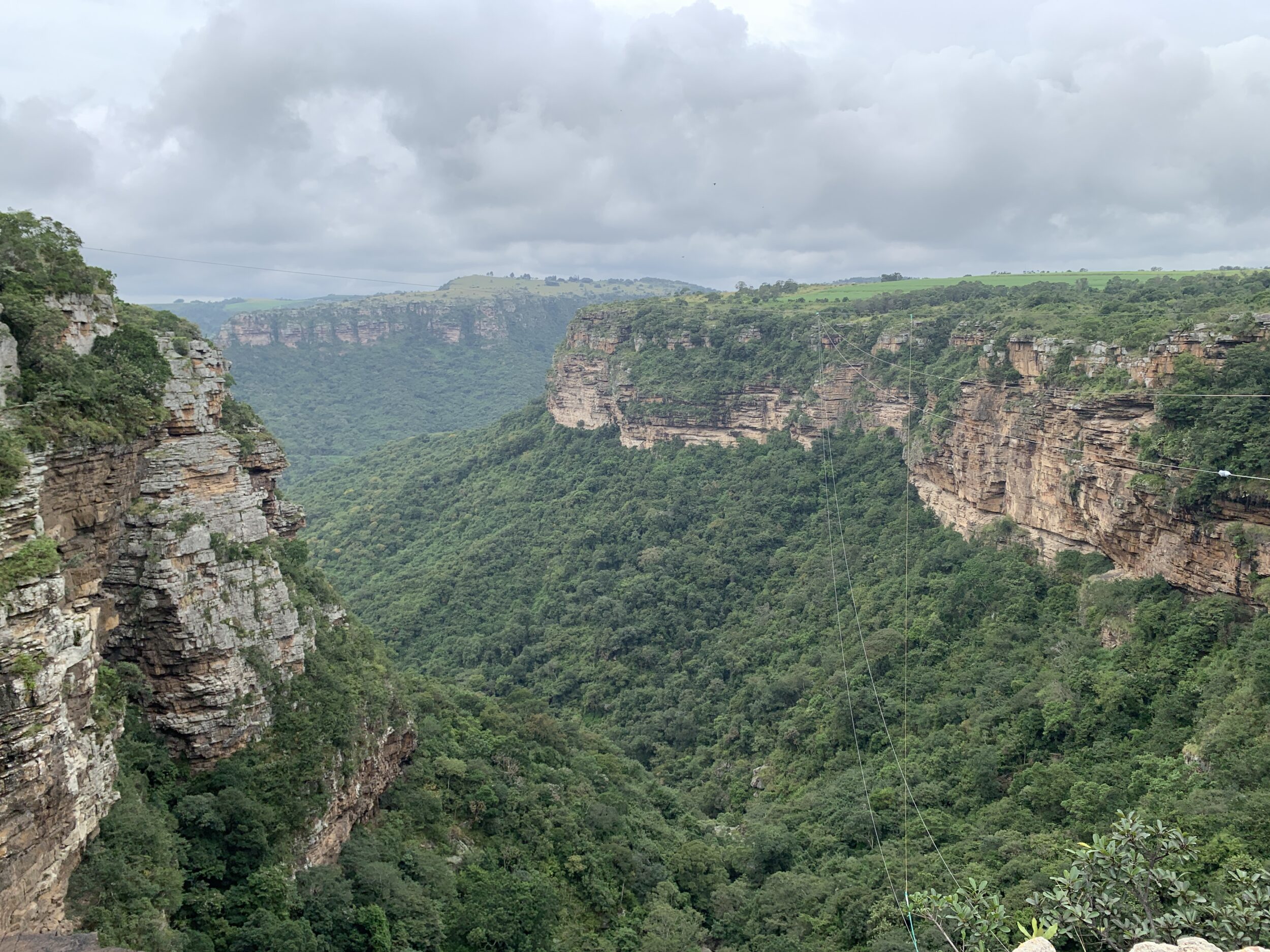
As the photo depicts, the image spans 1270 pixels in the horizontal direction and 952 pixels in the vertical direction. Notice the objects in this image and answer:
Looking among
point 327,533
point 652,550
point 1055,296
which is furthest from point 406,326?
point 1055,296

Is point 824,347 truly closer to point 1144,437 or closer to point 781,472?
point 781,472

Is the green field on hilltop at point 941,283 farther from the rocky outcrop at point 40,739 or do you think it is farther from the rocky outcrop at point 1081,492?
the rocky outcrop at point 40,739

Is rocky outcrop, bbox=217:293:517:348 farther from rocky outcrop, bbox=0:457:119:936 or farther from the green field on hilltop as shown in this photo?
rocky outcrop, bbox=0:457:119:936

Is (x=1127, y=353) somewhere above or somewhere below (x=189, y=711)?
above

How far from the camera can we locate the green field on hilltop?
272 ft

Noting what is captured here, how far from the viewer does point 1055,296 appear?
56.0 meters

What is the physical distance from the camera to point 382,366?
169375 mm

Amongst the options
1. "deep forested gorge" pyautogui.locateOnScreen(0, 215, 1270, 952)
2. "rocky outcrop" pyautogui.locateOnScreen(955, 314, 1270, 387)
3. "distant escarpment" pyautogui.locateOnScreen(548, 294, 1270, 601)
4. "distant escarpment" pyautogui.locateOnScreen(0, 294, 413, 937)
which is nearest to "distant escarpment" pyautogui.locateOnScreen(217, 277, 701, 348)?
"distant escarpment" pyautogui.locateOnScreen(548, 294, 1270, 601)

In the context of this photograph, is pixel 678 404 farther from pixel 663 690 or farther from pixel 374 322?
pixel 374 322

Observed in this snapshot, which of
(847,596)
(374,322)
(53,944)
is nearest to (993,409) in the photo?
(847,596)

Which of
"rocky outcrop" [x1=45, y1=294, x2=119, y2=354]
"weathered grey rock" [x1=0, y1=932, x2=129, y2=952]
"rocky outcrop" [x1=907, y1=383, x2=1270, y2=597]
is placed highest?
"rocky outcrop" [x1=45, y1=294, x2=119, y2=354]

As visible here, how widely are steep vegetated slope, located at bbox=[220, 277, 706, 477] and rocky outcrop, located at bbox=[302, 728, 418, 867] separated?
10915cm

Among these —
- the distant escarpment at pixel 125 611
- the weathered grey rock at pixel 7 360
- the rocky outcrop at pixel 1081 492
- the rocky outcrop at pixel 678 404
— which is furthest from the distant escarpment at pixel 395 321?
the weathered grey rock at pixel 7 360

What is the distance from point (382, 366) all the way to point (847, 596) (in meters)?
136
